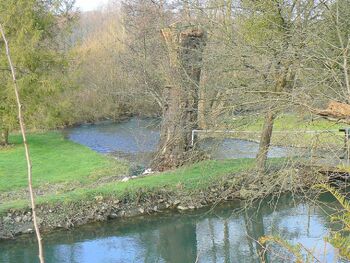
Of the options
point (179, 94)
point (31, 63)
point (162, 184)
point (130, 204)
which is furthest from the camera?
point (31, 63)

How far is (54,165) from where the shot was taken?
14.8 m

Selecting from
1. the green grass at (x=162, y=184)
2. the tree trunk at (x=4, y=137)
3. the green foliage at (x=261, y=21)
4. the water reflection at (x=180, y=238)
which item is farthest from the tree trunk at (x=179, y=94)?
the tree trunk at (x=4, y=137)

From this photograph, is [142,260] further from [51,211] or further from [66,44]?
[66,44]

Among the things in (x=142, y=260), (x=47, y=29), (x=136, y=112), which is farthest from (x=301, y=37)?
(x=136, y=112)

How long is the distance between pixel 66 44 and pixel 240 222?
1442 centimetres

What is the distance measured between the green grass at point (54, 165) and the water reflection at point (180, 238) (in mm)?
3115

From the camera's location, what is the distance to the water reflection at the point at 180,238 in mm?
8312

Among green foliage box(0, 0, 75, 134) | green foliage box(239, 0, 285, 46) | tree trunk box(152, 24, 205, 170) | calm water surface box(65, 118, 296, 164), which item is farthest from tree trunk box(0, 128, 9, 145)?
green foliage box(239, 0, 285, 46)

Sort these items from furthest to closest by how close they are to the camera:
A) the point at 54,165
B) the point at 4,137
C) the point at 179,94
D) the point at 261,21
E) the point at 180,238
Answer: the point at 4,137
the point at 54,165
the point at 179,94
the point at 180,238
the point at 261,21

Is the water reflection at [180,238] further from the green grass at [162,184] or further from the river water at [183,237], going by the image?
the green grass at [162,184]

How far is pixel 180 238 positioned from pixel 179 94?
4.60 meters

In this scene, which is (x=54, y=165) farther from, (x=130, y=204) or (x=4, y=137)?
(x=130, y=204)

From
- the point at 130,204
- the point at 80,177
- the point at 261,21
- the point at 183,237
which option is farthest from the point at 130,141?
the point at 261,21

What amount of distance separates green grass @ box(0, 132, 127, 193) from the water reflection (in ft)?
10.2
